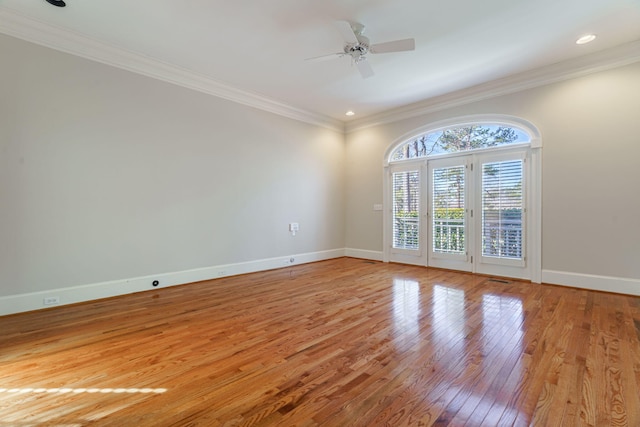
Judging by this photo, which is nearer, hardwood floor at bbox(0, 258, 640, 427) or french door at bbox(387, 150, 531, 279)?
hardwood floor at bbox(0, 258, 640, 427)

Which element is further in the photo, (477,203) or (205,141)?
(477,203)

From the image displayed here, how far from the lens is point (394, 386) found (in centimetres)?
184

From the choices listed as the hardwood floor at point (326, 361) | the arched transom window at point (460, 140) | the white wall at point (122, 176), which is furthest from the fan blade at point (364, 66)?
the hardwood floor at point (326, 361)

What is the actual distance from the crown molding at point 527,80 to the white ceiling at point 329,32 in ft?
0.38

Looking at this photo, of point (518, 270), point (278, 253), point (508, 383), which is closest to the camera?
point (508, 383)

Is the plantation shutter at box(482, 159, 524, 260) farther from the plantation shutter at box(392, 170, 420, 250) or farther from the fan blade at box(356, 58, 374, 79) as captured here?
the fan blade at box(356, 58, 374, 79)

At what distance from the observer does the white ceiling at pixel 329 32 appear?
2.93 meters

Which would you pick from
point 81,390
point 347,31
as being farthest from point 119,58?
point 81,390

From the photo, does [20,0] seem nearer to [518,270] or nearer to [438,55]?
[438,55]

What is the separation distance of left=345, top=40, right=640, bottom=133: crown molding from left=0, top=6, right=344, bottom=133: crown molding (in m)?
2.54

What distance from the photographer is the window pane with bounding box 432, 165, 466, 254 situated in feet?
17.1

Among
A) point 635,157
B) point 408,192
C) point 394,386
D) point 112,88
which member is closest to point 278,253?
point 408,192

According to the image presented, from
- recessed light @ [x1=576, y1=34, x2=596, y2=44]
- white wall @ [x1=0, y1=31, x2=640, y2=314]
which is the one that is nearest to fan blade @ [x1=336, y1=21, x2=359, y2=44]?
white wall @ [x1=0, y1=31, x2=640, y2=314]

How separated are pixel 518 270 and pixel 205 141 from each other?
5.53 metres
